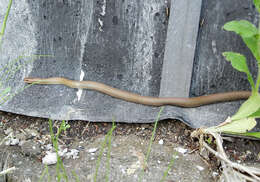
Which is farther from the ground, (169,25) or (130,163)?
(169,25)

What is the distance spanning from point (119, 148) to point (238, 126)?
2.97 ft

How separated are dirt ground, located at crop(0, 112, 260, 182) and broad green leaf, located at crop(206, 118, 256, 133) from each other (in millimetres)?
230

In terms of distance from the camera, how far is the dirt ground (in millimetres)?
1979

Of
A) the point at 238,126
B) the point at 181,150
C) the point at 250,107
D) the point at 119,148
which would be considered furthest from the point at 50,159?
the point at 250,107

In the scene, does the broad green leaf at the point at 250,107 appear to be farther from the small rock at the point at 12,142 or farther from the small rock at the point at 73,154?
the small rock at the point at 12,142

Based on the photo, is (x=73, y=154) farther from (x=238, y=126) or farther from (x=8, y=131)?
(x=238, y=126)

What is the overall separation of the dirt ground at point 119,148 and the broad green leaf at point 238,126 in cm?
23

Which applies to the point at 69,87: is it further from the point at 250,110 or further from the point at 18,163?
the point at 250,110

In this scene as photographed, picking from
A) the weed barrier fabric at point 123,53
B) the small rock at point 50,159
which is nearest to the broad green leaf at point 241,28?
the weed barrier fabric at point 123,53

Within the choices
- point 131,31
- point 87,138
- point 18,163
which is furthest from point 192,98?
point 18,163

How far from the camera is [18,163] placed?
6.73 ft

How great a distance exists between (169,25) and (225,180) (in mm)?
1295

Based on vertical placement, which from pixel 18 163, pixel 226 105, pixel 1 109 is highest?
pixel 226 105

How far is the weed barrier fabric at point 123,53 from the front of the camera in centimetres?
239
